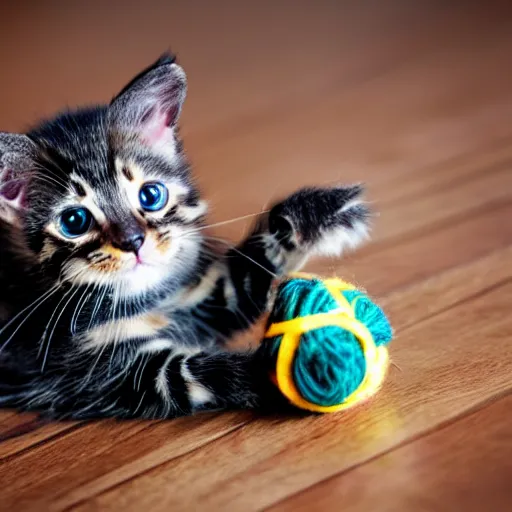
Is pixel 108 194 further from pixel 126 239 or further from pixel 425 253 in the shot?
pixel 425 253

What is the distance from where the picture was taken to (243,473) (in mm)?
1056

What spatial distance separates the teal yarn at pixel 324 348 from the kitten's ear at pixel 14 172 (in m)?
0.41

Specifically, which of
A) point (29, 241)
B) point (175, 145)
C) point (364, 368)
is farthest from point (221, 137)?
point (364, 368)

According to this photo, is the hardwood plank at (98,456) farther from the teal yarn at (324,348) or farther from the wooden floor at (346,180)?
the teal yarn at (324,348)

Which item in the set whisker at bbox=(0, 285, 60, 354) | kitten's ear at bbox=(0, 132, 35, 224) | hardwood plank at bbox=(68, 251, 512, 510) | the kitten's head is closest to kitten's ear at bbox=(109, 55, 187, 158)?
the kitten's head

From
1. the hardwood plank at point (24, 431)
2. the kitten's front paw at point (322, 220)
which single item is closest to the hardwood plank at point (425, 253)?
the kitten's front paw at point (322, 220)

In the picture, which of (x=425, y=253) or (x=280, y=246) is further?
(x=425, y=253)

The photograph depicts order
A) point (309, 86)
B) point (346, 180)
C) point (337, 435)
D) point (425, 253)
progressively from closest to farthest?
point (337, 435), point (425, 253), point (346, 180), point (309, 86)

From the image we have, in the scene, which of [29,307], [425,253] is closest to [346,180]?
[425,253]

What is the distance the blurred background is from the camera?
6.38 ft

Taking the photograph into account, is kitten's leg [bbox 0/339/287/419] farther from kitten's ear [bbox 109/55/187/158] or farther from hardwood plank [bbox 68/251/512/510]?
kitten's ear [bbox 109/55/187/158]

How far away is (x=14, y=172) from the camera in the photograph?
1.25 m

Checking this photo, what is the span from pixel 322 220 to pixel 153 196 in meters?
0.25

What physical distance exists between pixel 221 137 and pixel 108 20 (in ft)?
5.56
